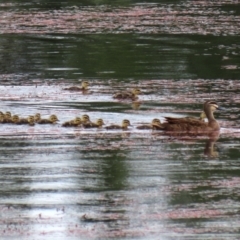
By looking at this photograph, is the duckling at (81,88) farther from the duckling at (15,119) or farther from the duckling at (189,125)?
the duckling at (189,125)

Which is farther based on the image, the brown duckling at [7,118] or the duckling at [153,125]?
the brown duckling at [7,118]

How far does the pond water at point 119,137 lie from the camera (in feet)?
41.2

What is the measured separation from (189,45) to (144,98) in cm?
811

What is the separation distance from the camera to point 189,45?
93.8 ft

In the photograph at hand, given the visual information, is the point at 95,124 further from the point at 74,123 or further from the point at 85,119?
the point at 74,123

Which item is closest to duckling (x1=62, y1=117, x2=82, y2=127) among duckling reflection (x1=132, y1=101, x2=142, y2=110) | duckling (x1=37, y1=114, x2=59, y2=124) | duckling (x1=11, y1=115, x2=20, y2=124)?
duckling (x1=37, y1=114, x2=59, y2=124)

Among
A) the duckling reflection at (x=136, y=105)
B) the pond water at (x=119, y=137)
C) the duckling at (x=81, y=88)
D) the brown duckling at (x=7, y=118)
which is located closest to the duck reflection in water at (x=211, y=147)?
the pond water at (x=119, y=137)

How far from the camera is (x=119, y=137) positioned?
1727cm

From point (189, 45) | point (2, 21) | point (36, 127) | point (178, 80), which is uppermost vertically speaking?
point (36, 127)

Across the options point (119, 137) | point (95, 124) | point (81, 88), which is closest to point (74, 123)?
point (95, 124)

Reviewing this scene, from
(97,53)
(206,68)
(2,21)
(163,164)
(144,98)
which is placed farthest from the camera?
(2,21)

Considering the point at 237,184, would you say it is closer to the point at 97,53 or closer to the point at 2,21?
the point at 97,53

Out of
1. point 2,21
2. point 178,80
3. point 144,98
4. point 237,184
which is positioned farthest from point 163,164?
point 2,21

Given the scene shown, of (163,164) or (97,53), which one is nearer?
(163,164)
